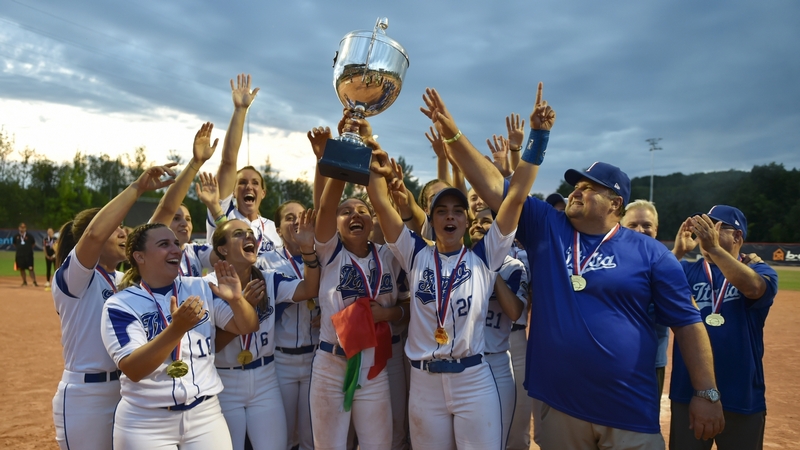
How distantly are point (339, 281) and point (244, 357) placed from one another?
0.81 meters

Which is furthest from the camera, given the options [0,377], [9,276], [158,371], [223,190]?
[9,276]

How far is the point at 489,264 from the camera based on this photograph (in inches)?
137

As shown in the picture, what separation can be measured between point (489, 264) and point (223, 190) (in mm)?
2556

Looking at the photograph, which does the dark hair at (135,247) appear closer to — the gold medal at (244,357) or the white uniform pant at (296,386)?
the gold medal at (244,357)

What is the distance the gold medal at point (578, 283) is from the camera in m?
3.04

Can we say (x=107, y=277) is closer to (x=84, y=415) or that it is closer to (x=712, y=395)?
(x=84, y=415)

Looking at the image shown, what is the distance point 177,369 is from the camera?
2.91 meters

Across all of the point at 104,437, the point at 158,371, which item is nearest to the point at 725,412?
the point at 158,371

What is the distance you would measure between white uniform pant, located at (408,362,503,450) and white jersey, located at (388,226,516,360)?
14 cm

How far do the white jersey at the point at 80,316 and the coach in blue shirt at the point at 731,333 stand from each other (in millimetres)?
3738

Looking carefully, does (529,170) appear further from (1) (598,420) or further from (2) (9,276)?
(2) (9,276)

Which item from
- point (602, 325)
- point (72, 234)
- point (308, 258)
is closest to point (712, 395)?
point (602, 325)

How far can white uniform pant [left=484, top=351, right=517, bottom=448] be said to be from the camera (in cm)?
355

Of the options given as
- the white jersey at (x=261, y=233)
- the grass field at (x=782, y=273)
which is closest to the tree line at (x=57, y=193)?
the grass field at (x=782, y=273)
